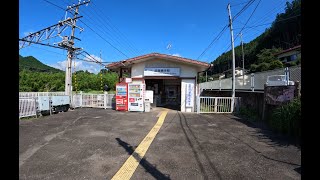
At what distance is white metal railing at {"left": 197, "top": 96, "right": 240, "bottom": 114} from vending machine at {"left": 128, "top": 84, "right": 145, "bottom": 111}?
3.70 metres

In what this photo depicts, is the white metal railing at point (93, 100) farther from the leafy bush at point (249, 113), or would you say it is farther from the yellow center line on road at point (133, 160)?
the yellow center line on road at point (133, 160)

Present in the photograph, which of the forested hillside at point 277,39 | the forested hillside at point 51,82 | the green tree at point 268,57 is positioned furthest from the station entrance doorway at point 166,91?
the green tree at point 268,57

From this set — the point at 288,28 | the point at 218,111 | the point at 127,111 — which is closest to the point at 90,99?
the point at 127,111

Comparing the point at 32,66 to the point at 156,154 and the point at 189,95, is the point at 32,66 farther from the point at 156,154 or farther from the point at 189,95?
the point at 156,154

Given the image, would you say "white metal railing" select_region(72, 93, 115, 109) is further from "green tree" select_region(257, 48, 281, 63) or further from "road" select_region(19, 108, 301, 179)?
"green tree" select_region(257, 48, 281, 63)

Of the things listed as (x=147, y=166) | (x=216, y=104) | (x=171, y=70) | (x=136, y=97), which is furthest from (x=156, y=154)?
(x=171, y=70)

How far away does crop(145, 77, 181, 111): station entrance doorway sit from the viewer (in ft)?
63.9

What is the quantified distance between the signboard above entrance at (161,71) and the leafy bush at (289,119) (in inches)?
316

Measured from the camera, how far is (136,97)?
14.6 metres

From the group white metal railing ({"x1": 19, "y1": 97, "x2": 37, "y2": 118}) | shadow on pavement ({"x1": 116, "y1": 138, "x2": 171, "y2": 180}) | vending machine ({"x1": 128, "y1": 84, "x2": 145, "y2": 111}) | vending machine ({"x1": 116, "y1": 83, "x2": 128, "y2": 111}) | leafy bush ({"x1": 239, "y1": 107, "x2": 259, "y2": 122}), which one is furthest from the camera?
vending machine ({"x1": 116, "y1": 83, "x2": 128, "y2": 111})

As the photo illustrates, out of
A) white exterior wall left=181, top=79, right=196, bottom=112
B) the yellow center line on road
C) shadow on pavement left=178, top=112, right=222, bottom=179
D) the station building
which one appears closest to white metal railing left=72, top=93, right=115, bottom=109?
the station building

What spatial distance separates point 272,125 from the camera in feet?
29.0

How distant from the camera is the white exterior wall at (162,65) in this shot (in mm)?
15547

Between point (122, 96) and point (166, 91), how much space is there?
22.7 feet
